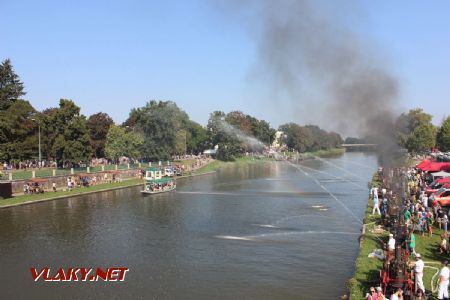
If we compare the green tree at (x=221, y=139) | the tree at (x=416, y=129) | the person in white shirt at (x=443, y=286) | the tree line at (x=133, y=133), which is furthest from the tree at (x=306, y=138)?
the person in white shirt at (x=443, y=286)

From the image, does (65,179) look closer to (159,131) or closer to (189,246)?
(159,131)

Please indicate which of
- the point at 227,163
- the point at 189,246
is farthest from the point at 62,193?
the point at 227,163

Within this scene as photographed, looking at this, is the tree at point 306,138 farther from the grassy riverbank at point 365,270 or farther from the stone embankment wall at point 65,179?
the grassy riverbank at point 365,270

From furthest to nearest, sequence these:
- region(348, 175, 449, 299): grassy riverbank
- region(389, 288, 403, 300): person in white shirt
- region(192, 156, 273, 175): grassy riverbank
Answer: region(192, 156, 273, 175): grassy riverbank, region(348, 175, 449, 299): grassy riverbank, region(389, 288, 403, 300): person in white shirt

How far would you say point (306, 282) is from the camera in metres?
23.0

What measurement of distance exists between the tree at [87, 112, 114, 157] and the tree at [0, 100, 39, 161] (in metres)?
16.5

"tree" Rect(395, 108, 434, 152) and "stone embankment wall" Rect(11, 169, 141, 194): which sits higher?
"tree" Rect(395, 108, 434, 152)

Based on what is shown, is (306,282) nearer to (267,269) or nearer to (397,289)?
(267,269)

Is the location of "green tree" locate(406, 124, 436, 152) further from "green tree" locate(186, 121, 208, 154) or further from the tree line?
"green tree" locate(186, 121, 208, 154)

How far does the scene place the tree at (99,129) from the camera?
98.3 metres

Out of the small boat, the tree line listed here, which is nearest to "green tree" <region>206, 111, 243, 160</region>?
the tree line

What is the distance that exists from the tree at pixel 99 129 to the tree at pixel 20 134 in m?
16.5

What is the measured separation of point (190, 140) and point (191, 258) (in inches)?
4676

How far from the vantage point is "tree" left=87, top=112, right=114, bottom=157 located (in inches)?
3871
